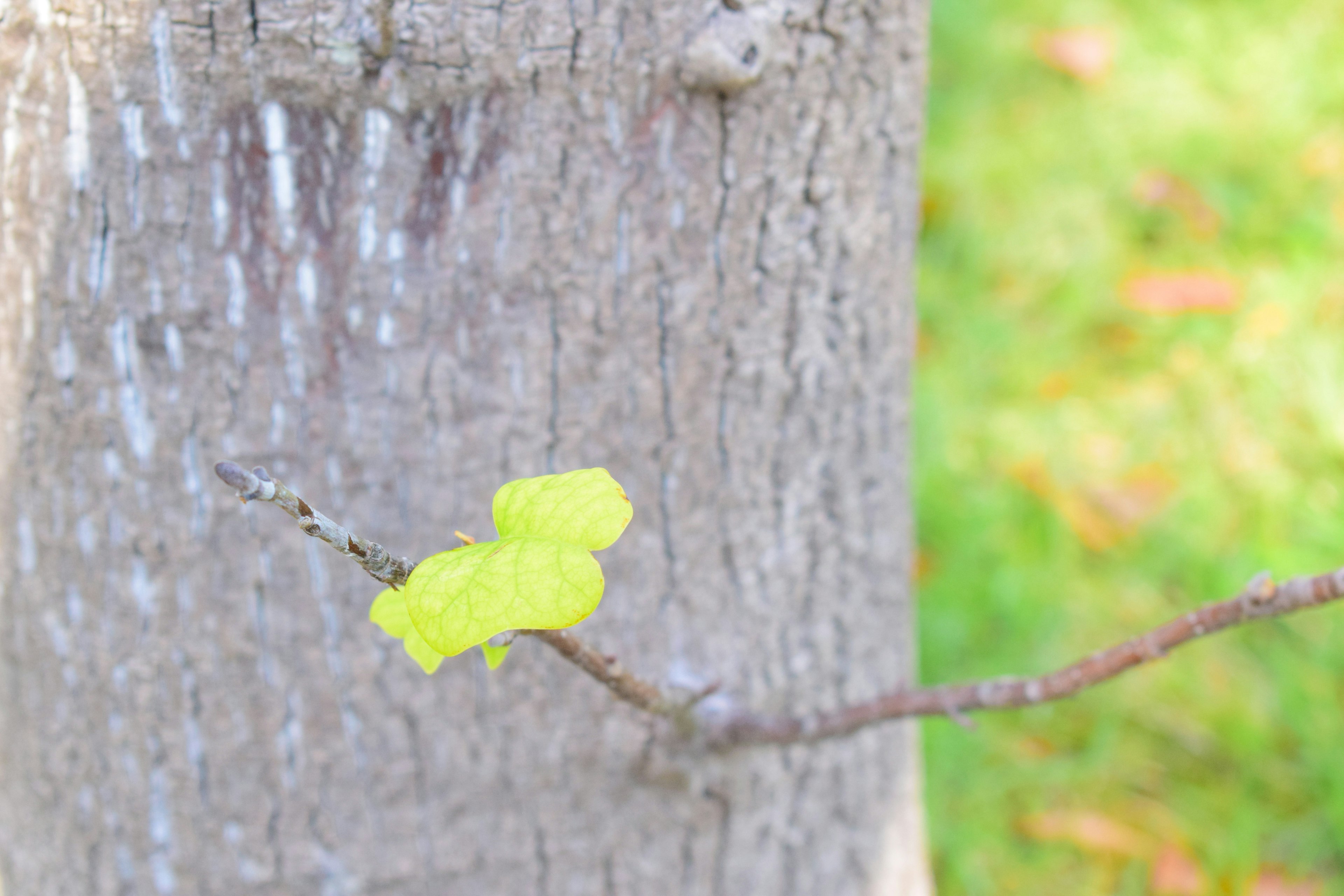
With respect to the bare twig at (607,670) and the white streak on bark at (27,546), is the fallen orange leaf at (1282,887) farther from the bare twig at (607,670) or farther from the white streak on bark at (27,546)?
the white streak on bark at (27,546)

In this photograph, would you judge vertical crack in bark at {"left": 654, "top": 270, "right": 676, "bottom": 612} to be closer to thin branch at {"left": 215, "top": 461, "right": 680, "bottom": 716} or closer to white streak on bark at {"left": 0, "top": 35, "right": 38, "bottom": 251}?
thin branch at {"left": 215, "top": 461, "right": 680, "bottom": 716}

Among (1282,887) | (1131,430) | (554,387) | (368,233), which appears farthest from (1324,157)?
(368,233)

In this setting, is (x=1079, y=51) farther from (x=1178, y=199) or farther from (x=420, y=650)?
(x=420, y=650)

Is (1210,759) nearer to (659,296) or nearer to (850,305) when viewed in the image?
(850,305)

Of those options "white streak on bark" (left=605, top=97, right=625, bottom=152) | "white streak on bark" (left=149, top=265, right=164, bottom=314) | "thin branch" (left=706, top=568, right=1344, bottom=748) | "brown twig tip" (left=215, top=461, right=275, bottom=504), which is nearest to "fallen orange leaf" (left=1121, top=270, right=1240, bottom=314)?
"thin branch" (left=706, top=568, right=1344, bottom=748)

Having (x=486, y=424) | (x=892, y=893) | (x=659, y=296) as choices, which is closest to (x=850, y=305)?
(x=659, y=296)

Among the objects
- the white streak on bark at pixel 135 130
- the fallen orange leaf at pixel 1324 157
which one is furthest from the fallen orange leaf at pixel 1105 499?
the white streak on bark at pixel 135 130
